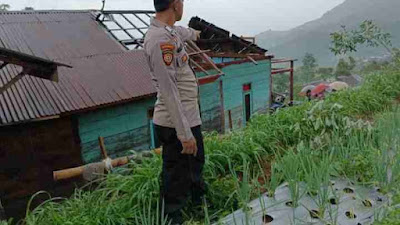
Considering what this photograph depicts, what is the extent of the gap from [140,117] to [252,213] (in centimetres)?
674

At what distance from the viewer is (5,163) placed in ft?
22.3

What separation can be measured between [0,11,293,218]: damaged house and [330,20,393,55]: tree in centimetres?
325

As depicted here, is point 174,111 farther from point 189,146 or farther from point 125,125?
point 125,125

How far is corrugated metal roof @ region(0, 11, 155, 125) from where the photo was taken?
6969 millimetres

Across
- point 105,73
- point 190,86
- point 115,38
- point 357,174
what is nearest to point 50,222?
point 190,86

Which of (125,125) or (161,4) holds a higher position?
(161,4)

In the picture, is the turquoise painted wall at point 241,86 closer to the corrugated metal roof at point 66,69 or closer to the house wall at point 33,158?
the corrugated metal roof at point 66,69

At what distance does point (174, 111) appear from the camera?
7.20ft

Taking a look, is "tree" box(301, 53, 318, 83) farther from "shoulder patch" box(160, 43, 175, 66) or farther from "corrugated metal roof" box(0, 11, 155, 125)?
"shoulder patch" box(160, 43, 175, 66)

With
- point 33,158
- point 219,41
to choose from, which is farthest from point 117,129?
point 219,41

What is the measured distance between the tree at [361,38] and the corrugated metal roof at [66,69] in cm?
465

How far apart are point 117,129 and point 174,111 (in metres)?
6.47

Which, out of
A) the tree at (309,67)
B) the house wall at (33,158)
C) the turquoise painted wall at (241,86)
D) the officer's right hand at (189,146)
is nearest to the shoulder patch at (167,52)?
the officer's right hand at (189,146)

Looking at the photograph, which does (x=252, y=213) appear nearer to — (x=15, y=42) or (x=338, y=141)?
(x=338, y=141)
